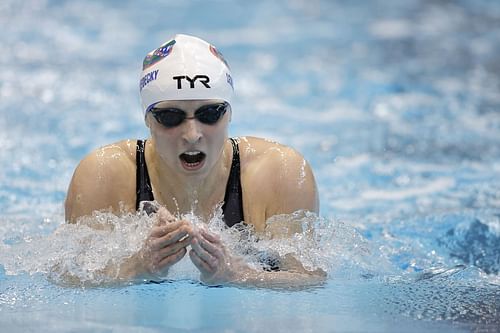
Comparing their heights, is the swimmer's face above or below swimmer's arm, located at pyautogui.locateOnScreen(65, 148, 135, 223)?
above

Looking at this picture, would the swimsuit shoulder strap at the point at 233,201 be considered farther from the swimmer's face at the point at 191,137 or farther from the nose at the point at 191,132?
the nose at the point at 191,132

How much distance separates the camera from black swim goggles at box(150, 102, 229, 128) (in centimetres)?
307

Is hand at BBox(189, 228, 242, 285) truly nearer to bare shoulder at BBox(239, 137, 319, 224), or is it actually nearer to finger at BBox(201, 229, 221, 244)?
finger at BBox(201, 229, 221, 244)

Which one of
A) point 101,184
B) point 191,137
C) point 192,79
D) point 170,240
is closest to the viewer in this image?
point 170,240

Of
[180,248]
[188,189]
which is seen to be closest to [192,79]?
[188,189]

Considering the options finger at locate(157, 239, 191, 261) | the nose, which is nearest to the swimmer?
the nose

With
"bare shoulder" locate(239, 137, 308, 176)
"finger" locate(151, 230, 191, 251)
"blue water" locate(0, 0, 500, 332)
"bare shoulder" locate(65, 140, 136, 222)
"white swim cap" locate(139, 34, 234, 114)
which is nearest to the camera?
"finger" locate(151, 230, 191, 251)

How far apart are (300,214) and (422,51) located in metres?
6.40

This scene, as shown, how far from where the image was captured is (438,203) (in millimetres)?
5281

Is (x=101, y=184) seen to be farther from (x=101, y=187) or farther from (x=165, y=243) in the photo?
(x=165, y=243)

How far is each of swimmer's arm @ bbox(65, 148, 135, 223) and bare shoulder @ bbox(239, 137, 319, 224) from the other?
1.55 feet

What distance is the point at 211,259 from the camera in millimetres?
2861

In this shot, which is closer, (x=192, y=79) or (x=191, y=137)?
(x=191, y=137)

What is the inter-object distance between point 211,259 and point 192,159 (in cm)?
42
